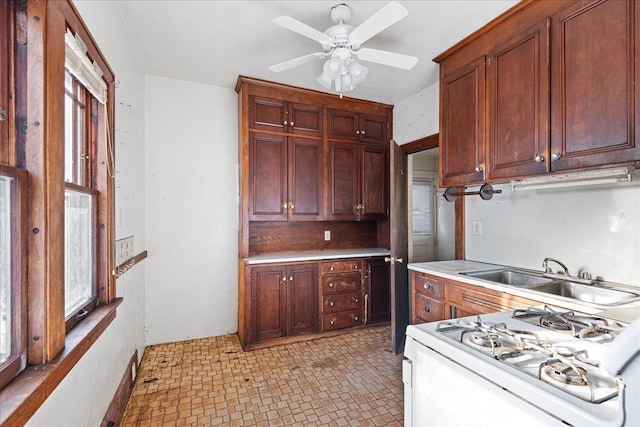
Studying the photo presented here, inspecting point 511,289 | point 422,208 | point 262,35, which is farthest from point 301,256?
point 422,208

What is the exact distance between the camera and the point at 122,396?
199 cm

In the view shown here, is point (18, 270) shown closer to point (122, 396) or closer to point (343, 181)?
point (122, 396)

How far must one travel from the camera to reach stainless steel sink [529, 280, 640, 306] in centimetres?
165

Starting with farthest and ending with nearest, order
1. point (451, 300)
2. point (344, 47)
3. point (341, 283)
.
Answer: point (341, 283)
point (451, 300)
point (344, 47)

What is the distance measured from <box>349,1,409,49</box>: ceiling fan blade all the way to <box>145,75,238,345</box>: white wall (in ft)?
6.29

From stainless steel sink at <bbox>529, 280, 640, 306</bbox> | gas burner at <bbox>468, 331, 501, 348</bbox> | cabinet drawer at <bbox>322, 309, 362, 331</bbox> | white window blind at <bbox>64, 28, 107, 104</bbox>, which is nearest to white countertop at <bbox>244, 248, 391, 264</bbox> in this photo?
cabinet drawer at <bbox>322, 309, 362, 331</bbox>

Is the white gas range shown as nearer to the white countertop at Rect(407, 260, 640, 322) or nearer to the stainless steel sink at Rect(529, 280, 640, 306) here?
the white countertop at Rect(407, 260, 640, 322)

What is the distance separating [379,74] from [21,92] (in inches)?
103

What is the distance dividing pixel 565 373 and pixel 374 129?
10.6ft

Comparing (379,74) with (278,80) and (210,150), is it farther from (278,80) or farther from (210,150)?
(210,150)

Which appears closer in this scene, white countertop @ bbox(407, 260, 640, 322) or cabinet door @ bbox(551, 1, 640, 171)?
white countertop @ bbox(407, 260, 640, 322)

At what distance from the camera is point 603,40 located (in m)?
1.55

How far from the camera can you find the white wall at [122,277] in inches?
49.0

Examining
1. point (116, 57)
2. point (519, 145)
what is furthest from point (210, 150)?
point (519, 145)
